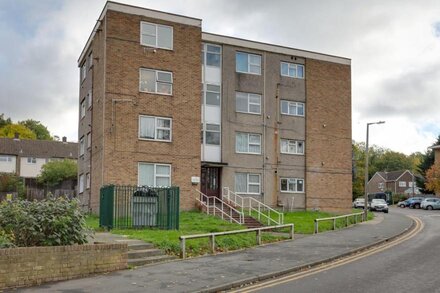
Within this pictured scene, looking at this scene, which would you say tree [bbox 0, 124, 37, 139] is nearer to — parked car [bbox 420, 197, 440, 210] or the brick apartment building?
the brick apartment building

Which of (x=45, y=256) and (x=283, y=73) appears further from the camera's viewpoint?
(x=283, y=73)

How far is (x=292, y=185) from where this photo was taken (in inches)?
1422

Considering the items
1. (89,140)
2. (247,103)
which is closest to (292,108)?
(247,103)

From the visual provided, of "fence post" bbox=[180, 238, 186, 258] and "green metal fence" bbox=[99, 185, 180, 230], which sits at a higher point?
"green metal fence" bbox=[99, 185, 180, 230]

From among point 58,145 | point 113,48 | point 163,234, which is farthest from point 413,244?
point 58,145

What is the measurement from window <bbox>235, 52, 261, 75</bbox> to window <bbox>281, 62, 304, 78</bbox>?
1.97 m

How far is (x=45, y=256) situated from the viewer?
39.4 ft

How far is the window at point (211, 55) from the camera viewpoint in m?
33.7

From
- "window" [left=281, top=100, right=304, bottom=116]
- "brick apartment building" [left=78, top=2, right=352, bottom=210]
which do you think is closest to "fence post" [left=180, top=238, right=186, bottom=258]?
"brick apartment building" [left=78, top=2, right=352, bottom=210]

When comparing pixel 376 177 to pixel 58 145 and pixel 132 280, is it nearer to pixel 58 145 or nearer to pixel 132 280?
pixel 58 145

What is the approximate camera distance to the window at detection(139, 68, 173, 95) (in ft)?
98.3

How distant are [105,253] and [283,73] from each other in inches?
1007

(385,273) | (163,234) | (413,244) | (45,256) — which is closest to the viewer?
(45,256)

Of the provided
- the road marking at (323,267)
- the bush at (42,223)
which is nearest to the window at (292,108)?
the road marking at (323,267)
